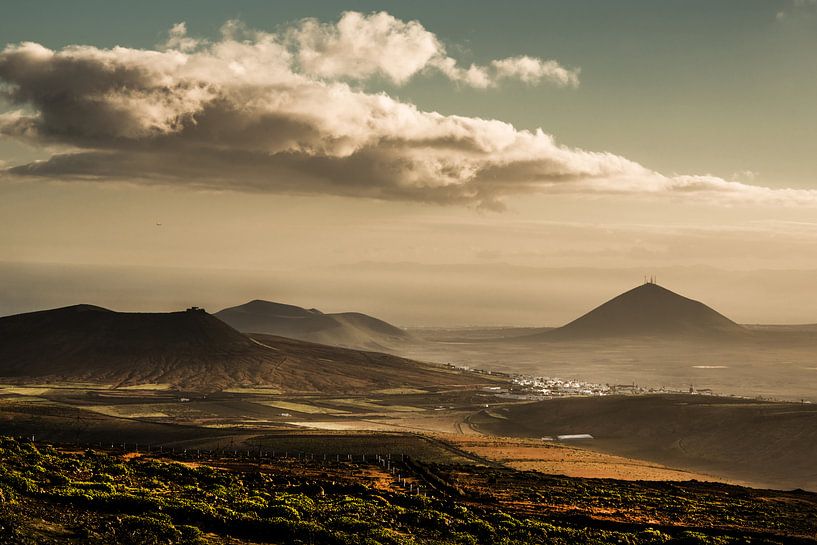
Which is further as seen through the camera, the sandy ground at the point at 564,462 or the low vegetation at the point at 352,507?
the sandy ground at the point at 564,462

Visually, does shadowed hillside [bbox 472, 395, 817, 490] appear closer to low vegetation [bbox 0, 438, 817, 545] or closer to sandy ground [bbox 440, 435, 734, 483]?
sandy ground [bbox 440, 435, 734, 483]

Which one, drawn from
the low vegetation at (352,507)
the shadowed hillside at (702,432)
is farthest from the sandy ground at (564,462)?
the low vegetation at (352,507)

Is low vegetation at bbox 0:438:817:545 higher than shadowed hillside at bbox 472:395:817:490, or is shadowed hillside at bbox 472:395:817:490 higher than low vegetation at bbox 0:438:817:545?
low vegetation at bbox 0:438:817:545

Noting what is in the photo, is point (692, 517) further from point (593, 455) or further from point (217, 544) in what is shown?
point (593, 455)

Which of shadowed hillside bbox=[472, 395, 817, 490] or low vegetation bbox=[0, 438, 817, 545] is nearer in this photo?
low vegetation bbox=[0, 438, 817, 545]

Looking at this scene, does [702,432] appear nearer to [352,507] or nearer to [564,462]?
[564,462]

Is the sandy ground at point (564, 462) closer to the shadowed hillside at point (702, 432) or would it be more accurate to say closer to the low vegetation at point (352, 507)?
the shadowed hillside at point (702, 432)

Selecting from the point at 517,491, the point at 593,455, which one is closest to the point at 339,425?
the point at 593,455

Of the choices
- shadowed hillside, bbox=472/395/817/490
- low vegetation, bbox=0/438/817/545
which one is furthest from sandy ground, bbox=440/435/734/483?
low vegetation, bbox=0/438/817/545
